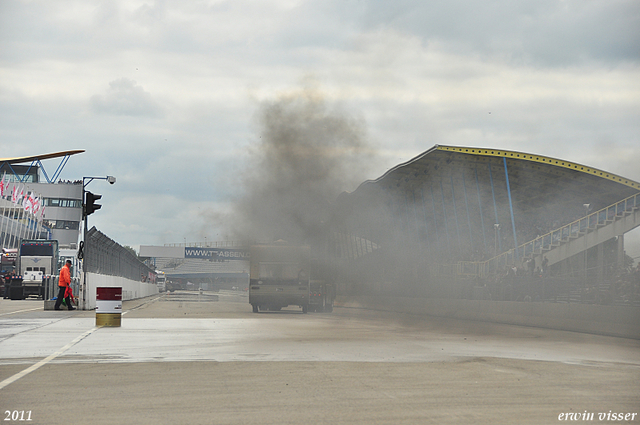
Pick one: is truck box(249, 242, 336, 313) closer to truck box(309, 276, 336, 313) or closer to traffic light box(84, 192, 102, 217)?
truck box(309, 276, 336, 313)

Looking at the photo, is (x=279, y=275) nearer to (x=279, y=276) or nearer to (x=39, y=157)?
(x=279, y=276)

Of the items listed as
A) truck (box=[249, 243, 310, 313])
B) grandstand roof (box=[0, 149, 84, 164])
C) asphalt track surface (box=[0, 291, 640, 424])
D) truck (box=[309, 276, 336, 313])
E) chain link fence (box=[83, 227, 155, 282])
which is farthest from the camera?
grandstand roof (box=[0, 149, 84, 164])

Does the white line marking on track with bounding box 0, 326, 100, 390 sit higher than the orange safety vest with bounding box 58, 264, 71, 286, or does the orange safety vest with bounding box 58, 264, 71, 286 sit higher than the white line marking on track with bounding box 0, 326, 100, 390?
the orange safety vest with bounding box 58, 264, 71, 286

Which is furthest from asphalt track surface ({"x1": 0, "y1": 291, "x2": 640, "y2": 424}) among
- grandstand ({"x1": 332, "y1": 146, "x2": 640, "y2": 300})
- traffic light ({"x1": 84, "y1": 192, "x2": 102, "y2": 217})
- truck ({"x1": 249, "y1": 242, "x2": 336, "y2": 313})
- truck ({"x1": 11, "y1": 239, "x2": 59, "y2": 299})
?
truck ({"x1": 11, "y1": 239, "x2": 59, "y2": 299})

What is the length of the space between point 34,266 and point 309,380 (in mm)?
44837

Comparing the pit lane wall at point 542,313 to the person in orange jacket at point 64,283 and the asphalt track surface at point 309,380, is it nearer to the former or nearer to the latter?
the asphalt track surface at point 309,380

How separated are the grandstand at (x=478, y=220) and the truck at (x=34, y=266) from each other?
65.2 ft

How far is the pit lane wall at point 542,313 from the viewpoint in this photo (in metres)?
17.5

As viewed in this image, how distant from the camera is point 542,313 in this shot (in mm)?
21766

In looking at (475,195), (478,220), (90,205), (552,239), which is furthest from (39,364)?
(478,220)

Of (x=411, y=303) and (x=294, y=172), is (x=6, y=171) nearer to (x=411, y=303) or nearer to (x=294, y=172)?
(x=294, y=172)

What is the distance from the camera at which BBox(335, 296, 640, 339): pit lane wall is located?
17531 mm

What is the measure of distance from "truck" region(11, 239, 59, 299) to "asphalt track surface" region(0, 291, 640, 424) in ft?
108

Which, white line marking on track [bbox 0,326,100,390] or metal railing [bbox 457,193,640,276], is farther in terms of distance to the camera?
metal railing [bbox 457,193,640,276]
